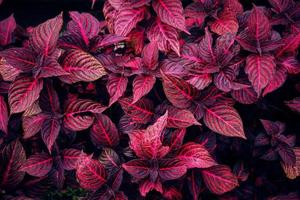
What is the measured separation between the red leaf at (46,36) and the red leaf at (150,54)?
1.08 ft

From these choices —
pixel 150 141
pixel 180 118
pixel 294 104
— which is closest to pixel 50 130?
pixel 150 141

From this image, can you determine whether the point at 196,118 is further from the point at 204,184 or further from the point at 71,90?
the point at 71,90

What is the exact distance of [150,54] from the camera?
1456 mm

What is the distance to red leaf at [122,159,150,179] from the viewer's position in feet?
4.78

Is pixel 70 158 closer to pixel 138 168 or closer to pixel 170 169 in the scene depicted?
pixel 138 168

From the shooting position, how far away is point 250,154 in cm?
177

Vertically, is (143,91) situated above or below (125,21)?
below

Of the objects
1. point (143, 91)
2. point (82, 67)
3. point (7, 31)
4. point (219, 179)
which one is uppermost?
point (7, 31)

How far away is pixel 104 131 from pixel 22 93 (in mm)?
356

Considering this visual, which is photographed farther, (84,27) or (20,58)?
(84,27)

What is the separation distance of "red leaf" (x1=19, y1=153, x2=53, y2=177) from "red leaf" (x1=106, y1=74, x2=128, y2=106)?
384 millimetres

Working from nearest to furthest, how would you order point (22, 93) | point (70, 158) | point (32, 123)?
1. point (22, 93)
2. point (32, 123)
3. point (70, 158)

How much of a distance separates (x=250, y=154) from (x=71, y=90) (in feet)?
2.82

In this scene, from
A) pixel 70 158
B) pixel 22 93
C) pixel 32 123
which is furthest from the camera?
pixel 70 158
